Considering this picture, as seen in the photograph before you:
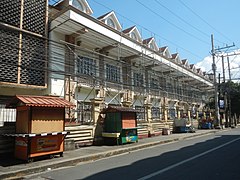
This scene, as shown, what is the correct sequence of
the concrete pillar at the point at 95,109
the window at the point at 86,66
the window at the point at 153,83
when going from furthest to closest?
the window at the point at 153,83 → the window at the point at 86,66 → the concrete pillar at the point at 95,109

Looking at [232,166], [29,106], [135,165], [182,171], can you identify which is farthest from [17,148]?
[232,166]

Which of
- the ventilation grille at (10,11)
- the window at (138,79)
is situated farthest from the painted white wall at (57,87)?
the window at (138,79)

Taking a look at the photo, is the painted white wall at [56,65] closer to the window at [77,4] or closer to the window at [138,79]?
the window at [77,4]

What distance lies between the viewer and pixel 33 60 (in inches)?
578

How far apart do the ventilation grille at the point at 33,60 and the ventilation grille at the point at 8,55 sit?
48 centimetres

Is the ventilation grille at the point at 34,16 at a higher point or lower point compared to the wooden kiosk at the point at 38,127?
higher

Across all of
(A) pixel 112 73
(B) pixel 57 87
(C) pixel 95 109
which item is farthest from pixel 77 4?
(C) pixel 95 109

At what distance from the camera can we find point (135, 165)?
26.9 ft

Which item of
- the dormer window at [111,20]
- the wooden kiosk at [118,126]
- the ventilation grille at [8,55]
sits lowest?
the wooden kiosk at [118,126]

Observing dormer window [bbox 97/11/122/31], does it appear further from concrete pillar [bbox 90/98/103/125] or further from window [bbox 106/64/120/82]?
concrete pillar [bbox 90/98/103/125]

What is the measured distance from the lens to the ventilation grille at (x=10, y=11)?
44.6 ft

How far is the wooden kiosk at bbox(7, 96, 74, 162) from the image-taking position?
8.82 metres

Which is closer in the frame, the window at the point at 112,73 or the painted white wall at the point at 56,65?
the painted white wall at the point at 56,65

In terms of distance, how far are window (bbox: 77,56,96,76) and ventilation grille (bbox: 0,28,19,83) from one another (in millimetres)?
4889
